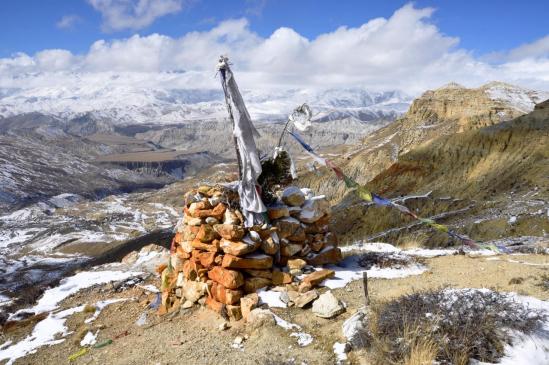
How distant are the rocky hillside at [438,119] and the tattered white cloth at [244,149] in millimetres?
75451

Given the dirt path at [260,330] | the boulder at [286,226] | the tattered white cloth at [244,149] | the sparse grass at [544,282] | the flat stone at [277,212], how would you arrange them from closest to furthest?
1. the dirt path at [260,330]
2. the sparse grass at [544,282]
3. the tattered white cloth at [244,149]
4. the boulder at [286,226]
5. the flat stone at [277,212]

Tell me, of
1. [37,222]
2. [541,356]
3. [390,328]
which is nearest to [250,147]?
[390,328]

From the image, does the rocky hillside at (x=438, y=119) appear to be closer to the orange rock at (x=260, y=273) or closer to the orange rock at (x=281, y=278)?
the orange rock at (x=281, y=278)

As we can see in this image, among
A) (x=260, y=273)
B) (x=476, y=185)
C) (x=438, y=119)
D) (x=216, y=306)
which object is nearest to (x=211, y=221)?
(x=260, y=273)

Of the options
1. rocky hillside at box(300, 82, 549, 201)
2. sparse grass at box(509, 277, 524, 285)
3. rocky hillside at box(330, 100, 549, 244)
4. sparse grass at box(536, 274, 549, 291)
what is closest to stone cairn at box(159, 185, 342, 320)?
sparse grass at box(509, 277, 524, 285)

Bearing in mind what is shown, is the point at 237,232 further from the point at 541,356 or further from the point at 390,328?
the point at 541,356

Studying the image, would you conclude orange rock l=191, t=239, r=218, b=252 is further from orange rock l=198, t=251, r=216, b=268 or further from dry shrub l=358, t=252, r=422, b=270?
dry shrub l=358, t=252, r=422, b=270

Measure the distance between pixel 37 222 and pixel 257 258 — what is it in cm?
19479

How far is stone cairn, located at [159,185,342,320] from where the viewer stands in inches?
444

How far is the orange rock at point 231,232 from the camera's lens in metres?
11.6

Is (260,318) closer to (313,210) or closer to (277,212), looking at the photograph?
(277,212)

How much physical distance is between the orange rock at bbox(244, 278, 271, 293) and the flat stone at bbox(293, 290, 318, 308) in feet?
4.02

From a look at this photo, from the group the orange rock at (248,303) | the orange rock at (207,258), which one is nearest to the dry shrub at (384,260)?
the orange rock at (248,303)

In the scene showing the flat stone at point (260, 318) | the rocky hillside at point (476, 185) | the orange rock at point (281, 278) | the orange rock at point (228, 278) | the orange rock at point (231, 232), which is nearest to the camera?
the flat stone at point (260, 318)
